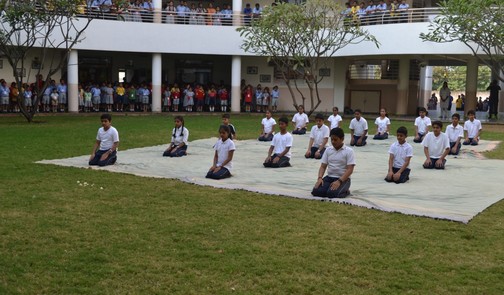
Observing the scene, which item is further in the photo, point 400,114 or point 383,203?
point 400,114

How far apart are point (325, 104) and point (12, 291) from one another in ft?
88.6

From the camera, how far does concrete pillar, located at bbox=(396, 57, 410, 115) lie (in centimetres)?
2995

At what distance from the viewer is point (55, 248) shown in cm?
602

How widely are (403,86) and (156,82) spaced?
1197cm

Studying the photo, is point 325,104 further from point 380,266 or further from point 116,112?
point 380,266

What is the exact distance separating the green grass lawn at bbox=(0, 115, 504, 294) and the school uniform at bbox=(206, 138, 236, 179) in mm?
756

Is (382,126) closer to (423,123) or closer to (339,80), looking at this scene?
(423,123)

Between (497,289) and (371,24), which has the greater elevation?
(371,24)

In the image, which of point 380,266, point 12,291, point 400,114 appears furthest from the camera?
point 400,114

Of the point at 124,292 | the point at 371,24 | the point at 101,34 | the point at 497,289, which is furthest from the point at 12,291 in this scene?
the point at 371,24

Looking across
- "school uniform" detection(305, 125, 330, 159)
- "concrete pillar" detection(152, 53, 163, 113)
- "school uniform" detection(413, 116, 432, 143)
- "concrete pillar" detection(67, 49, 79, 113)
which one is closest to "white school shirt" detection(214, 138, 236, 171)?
"school uniform" detection(305, 125, 330, 159)

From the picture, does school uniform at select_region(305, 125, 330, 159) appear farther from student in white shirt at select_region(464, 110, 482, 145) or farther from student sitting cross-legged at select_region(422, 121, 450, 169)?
student in white shirt at select_region(464, 110, 482, 145)

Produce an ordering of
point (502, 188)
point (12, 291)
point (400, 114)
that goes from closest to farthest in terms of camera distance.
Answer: point (12, 291), point (502, 188), point (400, 114)

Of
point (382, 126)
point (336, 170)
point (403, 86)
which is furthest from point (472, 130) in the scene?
point (403, 86)
